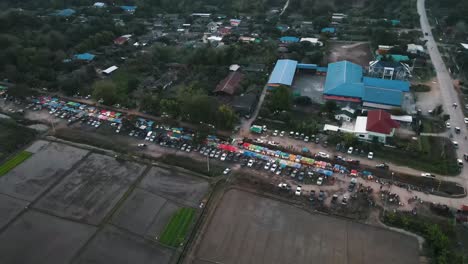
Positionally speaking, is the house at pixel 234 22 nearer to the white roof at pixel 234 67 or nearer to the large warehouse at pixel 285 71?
the white roof at pixel 234 67

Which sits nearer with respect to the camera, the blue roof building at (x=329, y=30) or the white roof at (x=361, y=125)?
the white roof at (x=361, y=125)

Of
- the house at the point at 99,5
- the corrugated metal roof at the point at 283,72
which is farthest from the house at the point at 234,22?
the house at the point at 99,5

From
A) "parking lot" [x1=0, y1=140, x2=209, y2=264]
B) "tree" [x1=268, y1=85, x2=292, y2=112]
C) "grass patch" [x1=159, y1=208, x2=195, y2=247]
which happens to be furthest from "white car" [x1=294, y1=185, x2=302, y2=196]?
"tree" [x1=268, y1=85, x2=292, y2=112]

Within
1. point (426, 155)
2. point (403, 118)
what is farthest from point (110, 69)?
point (426, 155)

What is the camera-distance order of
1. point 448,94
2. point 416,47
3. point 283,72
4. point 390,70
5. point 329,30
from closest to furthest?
point 448,94, point 390,70, point 283,72, point 416,47, point 329,30

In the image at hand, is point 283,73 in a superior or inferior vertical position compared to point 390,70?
superior

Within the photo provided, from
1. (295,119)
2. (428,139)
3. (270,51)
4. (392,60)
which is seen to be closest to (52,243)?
(295,119)

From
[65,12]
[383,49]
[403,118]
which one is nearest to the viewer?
[403,118]

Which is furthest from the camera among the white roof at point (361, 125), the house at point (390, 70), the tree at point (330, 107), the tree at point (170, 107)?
the house at point (390, 70)

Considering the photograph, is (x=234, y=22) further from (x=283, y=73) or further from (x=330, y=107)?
(x=330, y=107)
